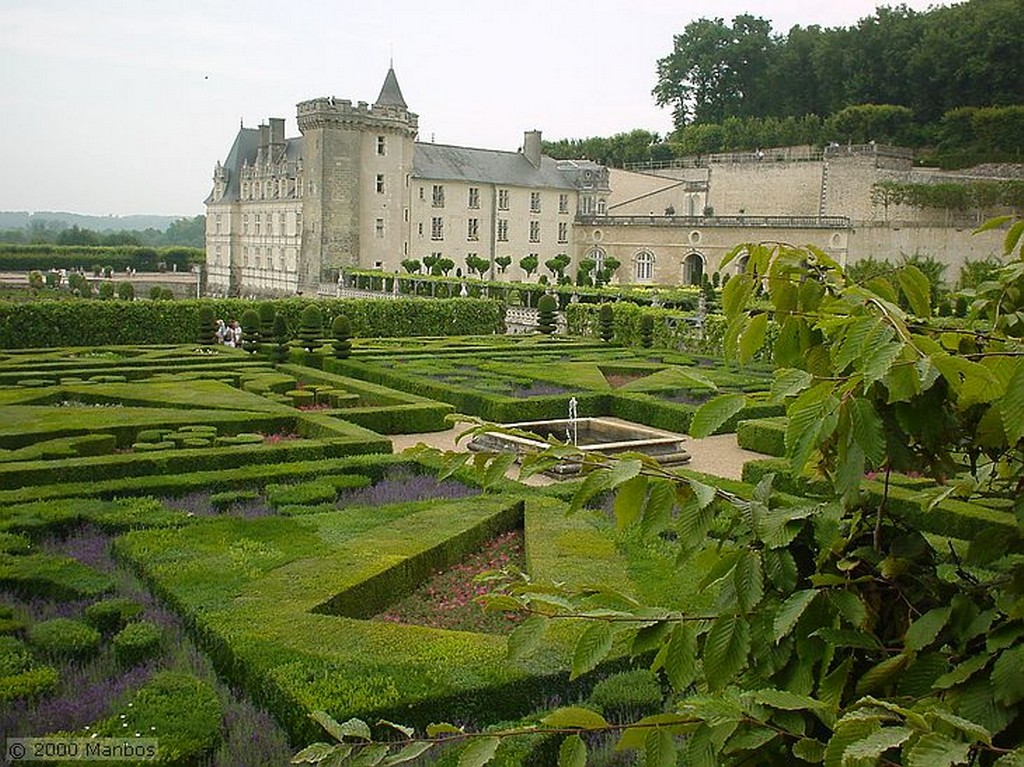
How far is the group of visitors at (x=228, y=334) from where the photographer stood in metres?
24.9

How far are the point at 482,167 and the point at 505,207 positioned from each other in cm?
228

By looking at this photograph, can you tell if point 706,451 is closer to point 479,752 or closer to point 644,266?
point 479,752

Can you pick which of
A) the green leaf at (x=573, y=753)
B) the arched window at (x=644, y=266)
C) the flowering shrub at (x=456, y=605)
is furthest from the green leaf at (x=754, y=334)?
the arched window at (x=644, y=266)

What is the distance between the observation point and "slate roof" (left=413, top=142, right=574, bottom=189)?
4850 cm

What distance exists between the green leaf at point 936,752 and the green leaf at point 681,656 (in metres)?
0.56

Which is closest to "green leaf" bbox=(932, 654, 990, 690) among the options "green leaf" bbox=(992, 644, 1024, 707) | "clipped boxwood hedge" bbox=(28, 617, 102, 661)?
"green leaf" bbox=(992, 644, 1024, 707)

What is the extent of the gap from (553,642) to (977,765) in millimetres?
4551

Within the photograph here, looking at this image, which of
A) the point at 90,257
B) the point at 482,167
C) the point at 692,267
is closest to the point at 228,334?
the point at 482,167

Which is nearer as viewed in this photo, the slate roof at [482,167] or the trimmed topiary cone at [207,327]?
the trimmed topiary cone at [207,327]

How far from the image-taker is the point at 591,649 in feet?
6.73

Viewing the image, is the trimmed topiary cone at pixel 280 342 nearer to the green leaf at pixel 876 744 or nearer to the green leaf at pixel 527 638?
the green leaf at pixel 527 638

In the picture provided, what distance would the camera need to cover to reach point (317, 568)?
7387 mm

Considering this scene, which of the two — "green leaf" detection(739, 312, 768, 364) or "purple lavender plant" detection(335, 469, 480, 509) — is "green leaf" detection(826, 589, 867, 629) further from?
"purple lavender plant" detection(335, 469, 480, 509)

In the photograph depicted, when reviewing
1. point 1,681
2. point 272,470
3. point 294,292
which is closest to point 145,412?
point 272,470
